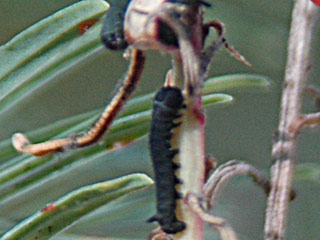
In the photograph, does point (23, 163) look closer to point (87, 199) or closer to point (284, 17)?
point (87, 199)

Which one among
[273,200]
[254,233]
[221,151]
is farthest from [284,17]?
[273,200]

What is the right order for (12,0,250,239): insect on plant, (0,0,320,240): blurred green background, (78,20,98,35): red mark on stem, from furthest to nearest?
(0,0,320,240): blurred green background, (78,20,98,35): red mark on stem, (12,0,250,239): insect on plant

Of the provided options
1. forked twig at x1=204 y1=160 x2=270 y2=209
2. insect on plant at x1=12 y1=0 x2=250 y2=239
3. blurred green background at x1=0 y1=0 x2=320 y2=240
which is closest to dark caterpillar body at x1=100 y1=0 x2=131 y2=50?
insect on plant at x1=12 y1=0 x2=250 y2=239

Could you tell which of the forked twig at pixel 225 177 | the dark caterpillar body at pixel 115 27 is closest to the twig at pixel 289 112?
the forked twig at pixel 225 177

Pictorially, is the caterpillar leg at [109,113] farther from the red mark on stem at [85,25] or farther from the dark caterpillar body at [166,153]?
the red mark on stem at [85,25]

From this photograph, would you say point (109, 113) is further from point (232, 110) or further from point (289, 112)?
point (232, 110)

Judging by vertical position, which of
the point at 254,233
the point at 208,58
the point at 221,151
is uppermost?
the point at 208,58

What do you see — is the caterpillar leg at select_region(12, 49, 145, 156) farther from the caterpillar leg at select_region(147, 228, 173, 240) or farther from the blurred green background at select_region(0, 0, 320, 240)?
the blurred green background at select_region(0, 0, 320, 240)
